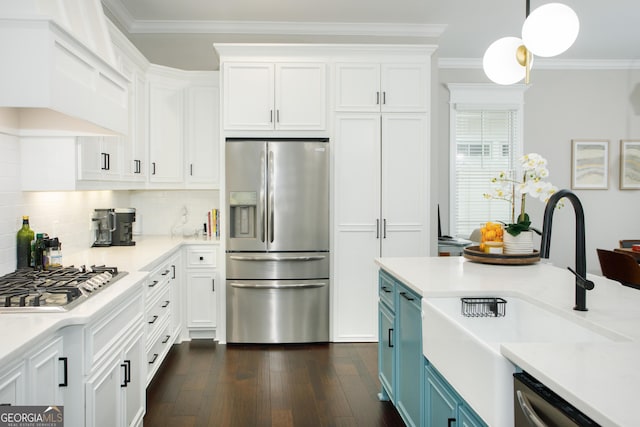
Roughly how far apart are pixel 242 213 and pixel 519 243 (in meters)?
2.38

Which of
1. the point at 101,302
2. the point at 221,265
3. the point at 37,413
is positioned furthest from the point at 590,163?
the point at 37,413

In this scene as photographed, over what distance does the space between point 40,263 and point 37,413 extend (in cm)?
144

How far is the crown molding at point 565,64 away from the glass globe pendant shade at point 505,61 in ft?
11.8

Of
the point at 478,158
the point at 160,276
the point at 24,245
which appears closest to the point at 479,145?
the point at 478,158

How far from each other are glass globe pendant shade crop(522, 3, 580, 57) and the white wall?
434 centimetres

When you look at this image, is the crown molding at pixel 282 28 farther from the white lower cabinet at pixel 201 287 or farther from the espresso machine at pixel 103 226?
the white lower cabinet at pixel 201 287

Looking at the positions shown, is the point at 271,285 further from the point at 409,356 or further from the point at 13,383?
the point at 13,383

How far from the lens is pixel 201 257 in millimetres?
4469

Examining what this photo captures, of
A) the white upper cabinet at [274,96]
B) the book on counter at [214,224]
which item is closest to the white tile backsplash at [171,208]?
the book on counter at [214,224]

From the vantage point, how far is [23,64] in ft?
5.95

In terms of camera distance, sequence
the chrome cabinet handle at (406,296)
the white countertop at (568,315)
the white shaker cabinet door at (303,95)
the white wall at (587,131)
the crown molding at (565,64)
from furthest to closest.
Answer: the white wall at (587,131), the crown molding at (565,64), the white shaker cabinet door at (303,95), the chrome cabinet handle at (406,296), the white countertop at (568,315)

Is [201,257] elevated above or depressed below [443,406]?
above

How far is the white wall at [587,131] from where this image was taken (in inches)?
245

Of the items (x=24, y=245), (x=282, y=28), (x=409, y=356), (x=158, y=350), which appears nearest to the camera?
(x=409, y=356)
